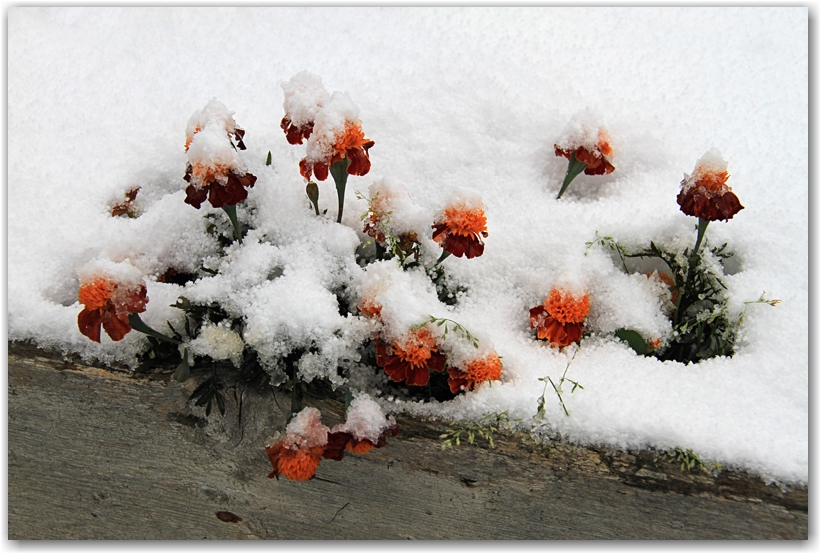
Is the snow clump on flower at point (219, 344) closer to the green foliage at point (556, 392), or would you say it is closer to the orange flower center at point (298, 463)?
the orange flower center at point (298, 463)

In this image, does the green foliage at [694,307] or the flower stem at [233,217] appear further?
the green foliage at [694,307]

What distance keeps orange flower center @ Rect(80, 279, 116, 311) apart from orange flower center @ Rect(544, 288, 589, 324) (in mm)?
840

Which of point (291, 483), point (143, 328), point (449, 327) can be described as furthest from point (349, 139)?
point (291, 483)

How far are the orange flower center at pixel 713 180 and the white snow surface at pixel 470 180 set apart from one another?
21cm

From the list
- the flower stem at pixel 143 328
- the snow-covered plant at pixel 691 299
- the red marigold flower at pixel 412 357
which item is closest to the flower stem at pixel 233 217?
the flower stem at pixel 143 328

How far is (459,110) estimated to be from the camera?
5.94ft

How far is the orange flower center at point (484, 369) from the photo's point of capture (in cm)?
130

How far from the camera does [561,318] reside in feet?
4.45

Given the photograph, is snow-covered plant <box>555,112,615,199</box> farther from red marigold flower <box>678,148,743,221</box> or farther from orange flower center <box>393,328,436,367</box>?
orange flower center <box>393,328,436,367</box>

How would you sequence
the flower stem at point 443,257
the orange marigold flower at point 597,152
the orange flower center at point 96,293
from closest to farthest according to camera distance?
the orange flower center at point 96,293, the flower stem at point 443,257, the orange marigold flower at point 597,152

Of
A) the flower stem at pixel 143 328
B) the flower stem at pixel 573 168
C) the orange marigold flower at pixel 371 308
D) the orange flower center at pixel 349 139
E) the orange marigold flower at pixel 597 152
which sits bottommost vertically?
the flower stem at pixel 143 328

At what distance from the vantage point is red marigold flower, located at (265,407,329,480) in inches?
47.3

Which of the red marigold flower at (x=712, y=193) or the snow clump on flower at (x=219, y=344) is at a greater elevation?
the red marigold flower at (x=712, y=193)

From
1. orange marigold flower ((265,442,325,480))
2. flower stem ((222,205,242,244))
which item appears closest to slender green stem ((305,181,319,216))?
flower stem ((222,205,242,244))
